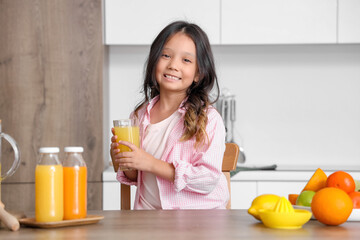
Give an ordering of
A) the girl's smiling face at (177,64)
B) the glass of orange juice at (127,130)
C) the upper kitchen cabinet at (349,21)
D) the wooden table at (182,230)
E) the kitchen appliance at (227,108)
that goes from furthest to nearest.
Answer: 1. the kitchen appliance at (227,108)
2. the upper kitchen cabinet at (349,21)
3. the girl's smiling face at (177,64)
4. the glass of orange juice at (127,130)
5. the wooden table at (182,230)

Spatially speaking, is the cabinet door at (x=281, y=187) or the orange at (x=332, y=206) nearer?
the orange at (x=332, y=206)

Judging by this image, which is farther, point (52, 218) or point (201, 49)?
point (201, 49)

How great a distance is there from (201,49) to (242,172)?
1177 mm

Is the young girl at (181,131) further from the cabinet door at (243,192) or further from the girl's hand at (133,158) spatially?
the cabinet door at (243,192)

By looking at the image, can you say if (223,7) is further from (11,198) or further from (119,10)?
(11,198)

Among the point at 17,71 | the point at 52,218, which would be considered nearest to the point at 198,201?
the point at 52,218

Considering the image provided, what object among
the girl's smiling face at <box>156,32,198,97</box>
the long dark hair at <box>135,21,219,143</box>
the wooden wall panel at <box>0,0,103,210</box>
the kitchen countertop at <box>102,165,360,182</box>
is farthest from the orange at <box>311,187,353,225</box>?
the wooden wall panel at <box>0,0,103,210</box>

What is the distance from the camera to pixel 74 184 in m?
1.14

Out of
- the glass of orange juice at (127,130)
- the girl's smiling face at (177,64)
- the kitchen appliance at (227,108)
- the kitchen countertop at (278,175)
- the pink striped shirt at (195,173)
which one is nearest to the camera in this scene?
the glass of orange juice at (127,130)

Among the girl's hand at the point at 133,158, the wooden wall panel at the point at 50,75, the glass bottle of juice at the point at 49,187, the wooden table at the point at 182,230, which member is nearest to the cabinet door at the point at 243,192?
the wooden wall panel at the point at 50,75

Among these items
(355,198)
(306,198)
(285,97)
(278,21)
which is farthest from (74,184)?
(285,97)

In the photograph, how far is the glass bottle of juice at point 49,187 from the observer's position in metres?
1.10

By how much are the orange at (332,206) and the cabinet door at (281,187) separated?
1691 millimetres

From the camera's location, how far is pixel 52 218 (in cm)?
111
